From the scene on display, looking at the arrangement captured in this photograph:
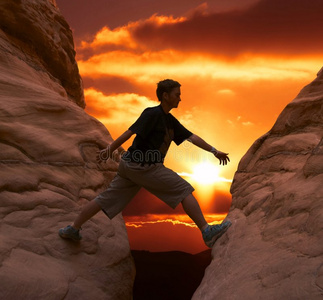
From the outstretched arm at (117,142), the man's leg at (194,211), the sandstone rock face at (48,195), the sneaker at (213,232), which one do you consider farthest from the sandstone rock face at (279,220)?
the outstretched arm at (117,142)

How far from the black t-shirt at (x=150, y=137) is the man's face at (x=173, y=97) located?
11cm

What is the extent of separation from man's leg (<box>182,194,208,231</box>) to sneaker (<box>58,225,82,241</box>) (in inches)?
42.8

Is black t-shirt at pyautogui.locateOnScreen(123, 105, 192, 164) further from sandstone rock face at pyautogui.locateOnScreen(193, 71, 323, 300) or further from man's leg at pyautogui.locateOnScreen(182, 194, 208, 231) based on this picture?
sandstone rock face at pyautogui.locateOnScreen(193, 71, 323, 300)

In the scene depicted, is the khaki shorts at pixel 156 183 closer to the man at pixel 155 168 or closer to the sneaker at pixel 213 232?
the man at pixel 155 168

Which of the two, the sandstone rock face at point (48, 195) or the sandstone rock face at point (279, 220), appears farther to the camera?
the sandstone rock face at point (48, 195)

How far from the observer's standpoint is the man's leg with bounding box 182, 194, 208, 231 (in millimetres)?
3186

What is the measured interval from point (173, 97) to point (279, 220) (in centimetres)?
153

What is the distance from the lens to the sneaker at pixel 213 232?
10.3 feet

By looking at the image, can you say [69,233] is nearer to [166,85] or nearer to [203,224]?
[203,224]

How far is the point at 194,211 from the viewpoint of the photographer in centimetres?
321

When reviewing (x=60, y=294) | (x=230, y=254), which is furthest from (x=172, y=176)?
(x=60, y=294)

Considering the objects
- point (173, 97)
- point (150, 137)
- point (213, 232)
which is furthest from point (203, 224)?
point (173, 97)

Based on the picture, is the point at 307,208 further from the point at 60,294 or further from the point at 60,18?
the point at 60,18

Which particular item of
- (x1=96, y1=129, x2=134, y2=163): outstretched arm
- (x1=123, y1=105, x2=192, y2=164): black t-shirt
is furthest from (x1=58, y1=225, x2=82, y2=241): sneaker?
(x1=123, y1=105, x2=192, y2=164): black t-shirt
